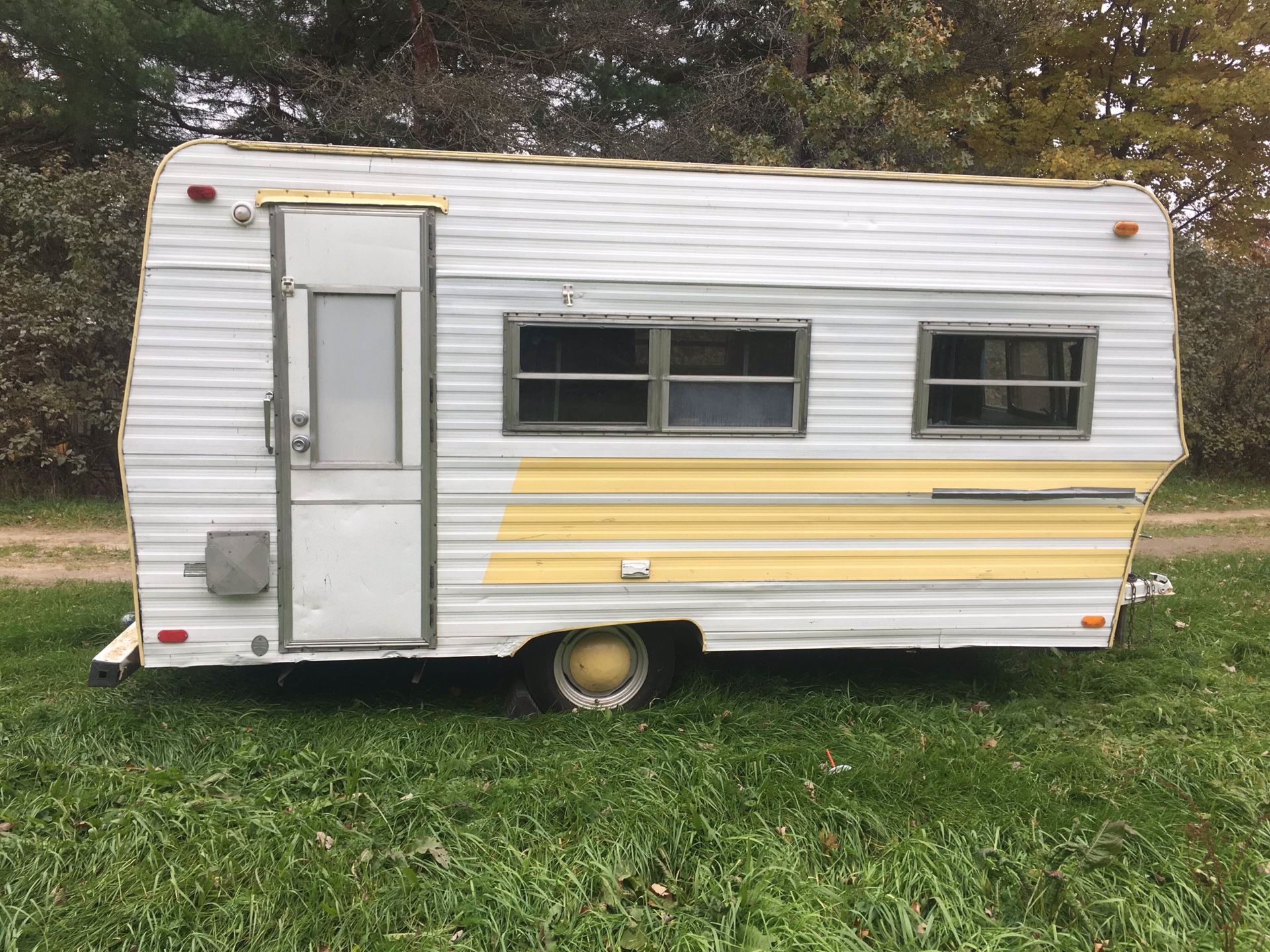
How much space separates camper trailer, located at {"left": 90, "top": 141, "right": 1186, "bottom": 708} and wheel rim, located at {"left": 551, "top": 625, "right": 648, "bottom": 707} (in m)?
0.02

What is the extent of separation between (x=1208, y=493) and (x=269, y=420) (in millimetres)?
14218

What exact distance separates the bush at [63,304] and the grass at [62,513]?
398 millimetres

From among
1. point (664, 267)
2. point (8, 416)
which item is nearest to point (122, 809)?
point (664, 267)

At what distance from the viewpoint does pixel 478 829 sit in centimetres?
370

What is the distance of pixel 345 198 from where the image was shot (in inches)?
172

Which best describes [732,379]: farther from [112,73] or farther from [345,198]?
[112,73]

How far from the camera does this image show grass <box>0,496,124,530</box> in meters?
10.4

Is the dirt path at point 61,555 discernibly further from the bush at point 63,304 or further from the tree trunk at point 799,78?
the tree trunk at point 799,78

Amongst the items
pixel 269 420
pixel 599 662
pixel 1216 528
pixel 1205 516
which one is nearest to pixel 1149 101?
pixel 1205 516

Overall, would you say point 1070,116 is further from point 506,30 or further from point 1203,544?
point 506,30

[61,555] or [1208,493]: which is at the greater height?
[1208,493]

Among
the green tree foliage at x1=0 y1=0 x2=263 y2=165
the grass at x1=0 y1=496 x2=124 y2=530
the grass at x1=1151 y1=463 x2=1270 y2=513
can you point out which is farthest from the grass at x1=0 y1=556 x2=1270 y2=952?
the green tree foliage at x1=0 y1=0 x2=263 y2=165

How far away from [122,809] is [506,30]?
36.2 feet

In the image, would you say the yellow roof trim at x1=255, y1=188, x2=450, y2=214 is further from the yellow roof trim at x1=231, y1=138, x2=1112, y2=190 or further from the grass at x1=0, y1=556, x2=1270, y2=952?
the grass at x1=0, y1=556, x2=1270, y2=952
